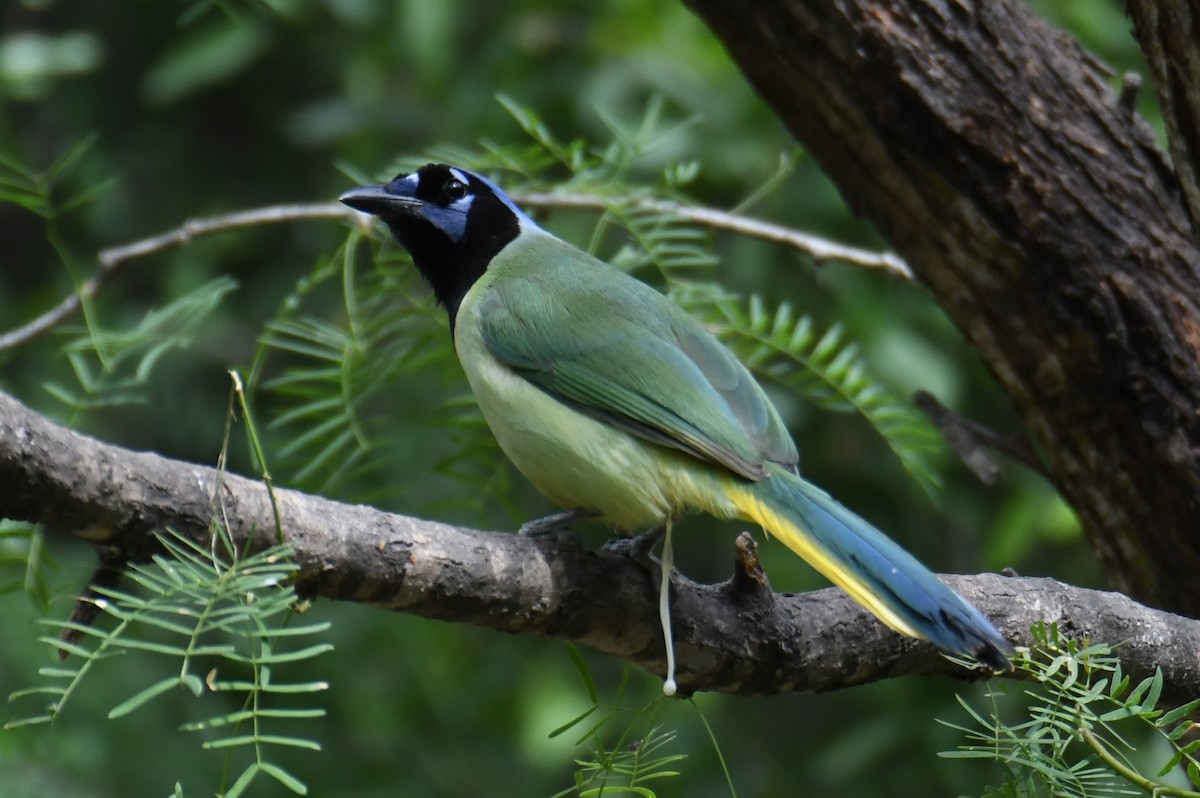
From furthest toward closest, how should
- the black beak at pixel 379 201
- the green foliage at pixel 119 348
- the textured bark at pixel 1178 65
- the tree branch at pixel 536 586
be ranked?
1. the black beak at pixel 379 201
2. the green foliage at pixel 119 348
3. the textured bark at pixel 1178 65
4. the tree branch at pixel 536 586

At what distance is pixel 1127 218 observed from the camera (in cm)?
317

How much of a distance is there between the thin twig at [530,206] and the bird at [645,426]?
0.33 metres

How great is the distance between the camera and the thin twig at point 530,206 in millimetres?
3725

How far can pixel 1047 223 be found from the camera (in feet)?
10.5

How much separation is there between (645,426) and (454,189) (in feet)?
4.14

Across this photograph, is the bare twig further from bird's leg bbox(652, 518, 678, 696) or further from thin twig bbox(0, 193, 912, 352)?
bird's leg bbox(652, 518, 678, 696)

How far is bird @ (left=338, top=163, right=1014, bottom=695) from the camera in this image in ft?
7.79

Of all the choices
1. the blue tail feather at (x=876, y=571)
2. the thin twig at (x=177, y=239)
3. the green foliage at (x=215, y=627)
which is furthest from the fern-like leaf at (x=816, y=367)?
the green foliage at (x=215, y=627)

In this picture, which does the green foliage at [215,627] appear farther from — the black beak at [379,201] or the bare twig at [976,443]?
the bare twig at [976,443]

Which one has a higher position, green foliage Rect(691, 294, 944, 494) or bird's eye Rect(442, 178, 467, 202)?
green foliage Rect(691, 294, 944, 494)

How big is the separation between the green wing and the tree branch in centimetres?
31

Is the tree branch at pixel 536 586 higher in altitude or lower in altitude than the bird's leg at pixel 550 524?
higher

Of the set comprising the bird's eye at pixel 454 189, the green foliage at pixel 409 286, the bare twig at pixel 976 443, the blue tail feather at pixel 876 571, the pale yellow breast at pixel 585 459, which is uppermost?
the blue tail feather at pixel 876 571

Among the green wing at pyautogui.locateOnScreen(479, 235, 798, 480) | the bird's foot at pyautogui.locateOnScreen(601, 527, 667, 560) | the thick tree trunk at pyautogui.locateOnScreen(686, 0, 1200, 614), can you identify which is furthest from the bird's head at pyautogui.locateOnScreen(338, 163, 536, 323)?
the bird's foot at pyautogui.locateOnScreen(601, 527, 667, 560)
